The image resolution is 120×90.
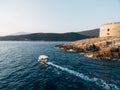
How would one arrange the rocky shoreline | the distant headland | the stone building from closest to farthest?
the rocky shoreline, the distant headland, the stone building

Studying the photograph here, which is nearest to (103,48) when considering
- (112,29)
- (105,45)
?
(105,45)

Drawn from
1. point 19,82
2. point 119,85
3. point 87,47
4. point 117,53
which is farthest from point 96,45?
point 19,82

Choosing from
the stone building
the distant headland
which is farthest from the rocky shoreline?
the stone building

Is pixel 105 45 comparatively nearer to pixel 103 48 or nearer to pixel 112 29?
pixel 103 48

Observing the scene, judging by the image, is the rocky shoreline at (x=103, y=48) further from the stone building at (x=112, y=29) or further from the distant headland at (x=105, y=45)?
the stone building at (x=112, y=29)

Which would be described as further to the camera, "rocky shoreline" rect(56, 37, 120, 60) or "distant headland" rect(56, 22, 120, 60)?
"distant headland" rect(56, 22, 120, 60)

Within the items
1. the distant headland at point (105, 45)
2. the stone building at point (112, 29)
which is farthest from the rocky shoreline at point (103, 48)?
the stone building at point (112, 29)

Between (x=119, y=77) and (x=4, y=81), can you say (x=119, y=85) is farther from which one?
(x=4, y=81)

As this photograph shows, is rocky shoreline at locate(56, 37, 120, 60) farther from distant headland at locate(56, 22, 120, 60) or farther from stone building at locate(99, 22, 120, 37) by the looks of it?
stone building at locate(99, 22, 120, 37)
